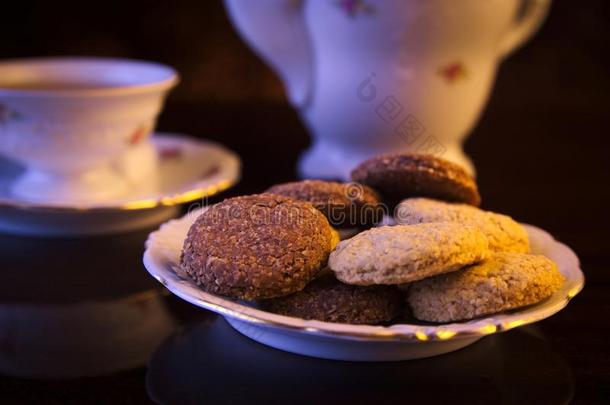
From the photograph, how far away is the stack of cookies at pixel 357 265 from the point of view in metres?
0.62

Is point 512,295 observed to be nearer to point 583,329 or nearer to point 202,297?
point 583,329

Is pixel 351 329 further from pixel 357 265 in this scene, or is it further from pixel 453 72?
pixel 453 72

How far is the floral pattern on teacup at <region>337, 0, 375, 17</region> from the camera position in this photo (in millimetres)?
1086

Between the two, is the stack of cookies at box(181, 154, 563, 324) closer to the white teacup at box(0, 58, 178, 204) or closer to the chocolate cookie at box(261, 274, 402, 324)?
the chocolate cookie at box(261, 274, 402, 324)

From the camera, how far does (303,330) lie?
0.59m

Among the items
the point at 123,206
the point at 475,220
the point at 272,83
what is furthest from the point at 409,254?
the point at 272,83

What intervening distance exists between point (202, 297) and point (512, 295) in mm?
246

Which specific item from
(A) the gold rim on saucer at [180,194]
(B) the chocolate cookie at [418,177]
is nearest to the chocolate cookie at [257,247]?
(B) the chocolate cookie at [418,177]

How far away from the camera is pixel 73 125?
1.05m

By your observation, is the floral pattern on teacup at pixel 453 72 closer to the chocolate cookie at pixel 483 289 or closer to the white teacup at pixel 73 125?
the white teacup at pixel 73 125

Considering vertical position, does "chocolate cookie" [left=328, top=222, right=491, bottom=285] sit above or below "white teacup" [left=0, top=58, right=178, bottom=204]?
above

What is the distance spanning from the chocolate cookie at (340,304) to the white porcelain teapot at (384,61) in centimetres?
52

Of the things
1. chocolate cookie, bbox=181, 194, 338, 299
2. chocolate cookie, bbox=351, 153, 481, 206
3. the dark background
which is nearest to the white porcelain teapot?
the dark background

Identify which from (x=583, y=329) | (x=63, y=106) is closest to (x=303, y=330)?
(x=583, y=329)
